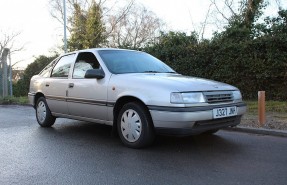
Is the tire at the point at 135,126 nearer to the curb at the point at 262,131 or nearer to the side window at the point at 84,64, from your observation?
the side window at the point at 84,64

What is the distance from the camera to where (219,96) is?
18.2 ft

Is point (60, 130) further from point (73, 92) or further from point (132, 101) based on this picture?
point (132, 101)

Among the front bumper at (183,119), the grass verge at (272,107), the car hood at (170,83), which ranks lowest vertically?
the grass verge at (272,107)

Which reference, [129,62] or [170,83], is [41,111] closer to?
[129,62]

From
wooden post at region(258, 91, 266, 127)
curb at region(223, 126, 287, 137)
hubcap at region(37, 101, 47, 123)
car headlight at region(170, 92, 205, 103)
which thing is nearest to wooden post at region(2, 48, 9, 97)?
hubcap at region(37, 101, 47, 123)

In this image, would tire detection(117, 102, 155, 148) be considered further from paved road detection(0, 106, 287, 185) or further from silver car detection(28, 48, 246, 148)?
paved road detection(0, 106, 287, 185)

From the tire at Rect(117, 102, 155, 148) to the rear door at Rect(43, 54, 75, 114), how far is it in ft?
5.66

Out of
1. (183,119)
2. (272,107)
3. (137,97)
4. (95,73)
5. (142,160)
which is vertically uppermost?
(95,73)

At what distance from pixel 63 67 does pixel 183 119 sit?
336cm

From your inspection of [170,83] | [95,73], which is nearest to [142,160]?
[170,83]

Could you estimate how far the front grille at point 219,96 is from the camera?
5.37 metres

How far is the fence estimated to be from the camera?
1769 cm

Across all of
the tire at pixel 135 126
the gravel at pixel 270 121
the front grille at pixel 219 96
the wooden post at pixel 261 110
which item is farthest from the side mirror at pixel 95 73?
the wooden post at pixel 261 110

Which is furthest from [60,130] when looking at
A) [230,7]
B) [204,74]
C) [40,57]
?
[230,7]
